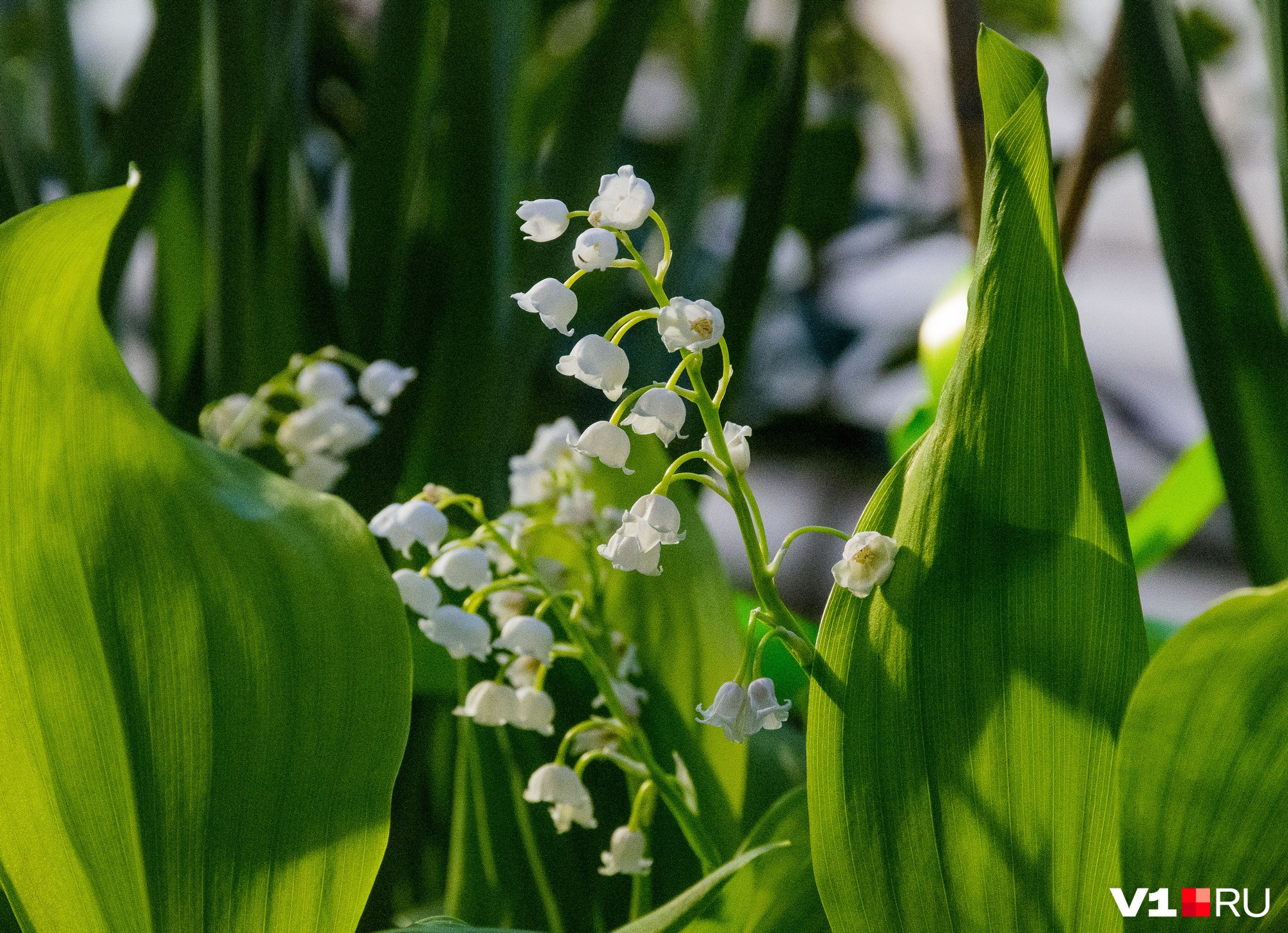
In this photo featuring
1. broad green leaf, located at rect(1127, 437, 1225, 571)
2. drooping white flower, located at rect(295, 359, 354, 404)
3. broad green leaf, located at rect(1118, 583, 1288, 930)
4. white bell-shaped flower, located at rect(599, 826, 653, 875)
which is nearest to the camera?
broad green leaf, located at rect(1118, 583, 1288, 930)

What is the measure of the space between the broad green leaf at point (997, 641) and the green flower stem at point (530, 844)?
0.17m

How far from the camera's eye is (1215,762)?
214mm

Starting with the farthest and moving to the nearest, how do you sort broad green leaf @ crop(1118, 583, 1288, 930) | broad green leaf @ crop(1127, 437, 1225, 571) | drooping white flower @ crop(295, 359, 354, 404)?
broad green leaf @ crop(1127, 437, 1225, 571), drooping white flower @ crop(295, 359, 354, 404), broad green leaf @ crop(1118, 583, 1288, 930)

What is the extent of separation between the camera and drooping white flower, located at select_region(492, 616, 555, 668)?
30 cm

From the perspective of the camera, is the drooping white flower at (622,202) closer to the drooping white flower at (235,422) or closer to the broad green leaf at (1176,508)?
the drooping white flower at (235,422)

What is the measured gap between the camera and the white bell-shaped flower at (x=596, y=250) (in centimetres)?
24

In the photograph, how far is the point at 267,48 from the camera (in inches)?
21.0

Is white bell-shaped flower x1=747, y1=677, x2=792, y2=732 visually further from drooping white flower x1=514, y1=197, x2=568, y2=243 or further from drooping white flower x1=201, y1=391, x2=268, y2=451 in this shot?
drooping white flower x1=201, y1=391, x2=268, y2=451

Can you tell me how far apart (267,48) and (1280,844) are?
0.56m

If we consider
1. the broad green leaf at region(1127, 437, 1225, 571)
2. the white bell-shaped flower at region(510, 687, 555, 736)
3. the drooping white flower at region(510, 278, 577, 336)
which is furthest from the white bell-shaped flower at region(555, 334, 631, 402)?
the broad green leaf at region(1127, 437, 1225, 571)

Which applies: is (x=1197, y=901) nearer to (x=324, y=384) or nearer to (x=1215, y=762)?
(x=1215, y=762)

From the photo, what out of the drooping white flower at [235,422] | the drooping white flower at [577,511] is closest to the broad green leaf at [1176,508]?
the drooping white flower at [577,511]

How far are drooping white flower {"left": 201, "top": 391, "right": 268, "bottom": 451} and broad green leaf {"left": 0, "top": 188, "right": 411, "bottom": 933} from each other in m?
0.17

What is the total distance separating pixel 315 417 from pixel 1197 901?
1.11 feet
